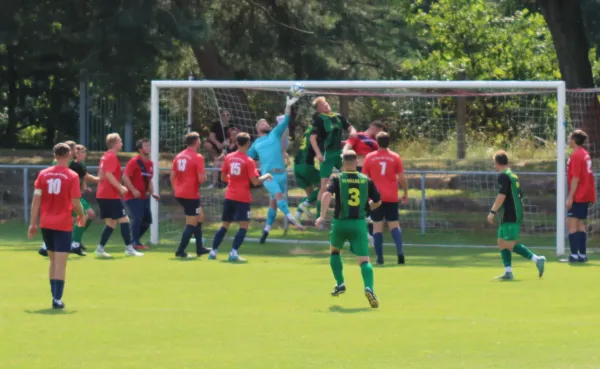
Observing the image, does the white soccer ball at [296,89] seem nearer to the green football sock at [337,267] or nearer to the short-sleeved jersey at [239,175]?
the short-sleeved jersey at [239,175]

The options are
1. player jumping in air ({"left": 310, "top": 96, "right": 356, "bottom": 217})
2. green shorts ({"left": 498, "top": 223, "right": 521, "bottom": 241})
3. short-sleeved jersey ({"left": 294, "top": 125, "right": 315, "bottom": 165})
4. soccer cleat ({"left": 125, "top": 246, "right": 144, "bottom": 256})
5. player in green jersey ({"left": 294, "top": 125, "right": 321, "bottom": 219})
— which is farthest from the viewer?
player in green jersey ({"left": 294, "top": 125, "right": 321, "bottom": 219})

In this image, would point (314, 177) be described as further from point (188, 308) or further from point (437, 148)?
point (188, 308)

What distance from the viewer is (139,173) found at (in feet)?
66.8

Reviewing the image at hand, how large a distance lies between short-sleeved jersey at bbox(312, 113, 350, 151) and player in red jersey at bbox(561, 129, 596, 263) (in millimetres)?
4018

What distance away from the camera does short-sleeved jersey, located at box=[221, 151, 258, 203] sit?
1895 cm

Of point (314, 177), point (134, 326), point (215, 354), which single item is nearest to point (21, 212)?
point (314, 177)

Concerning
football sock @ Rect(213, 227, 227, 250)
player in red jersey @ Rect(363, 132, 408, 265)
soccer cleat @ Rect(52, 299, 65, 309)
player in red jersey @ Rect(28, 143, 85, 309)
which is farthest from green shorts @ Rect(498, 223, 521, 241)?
soccer cleat @ Rect(52, 299, 65, 309)

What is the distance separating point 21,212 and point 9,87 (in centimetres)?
922

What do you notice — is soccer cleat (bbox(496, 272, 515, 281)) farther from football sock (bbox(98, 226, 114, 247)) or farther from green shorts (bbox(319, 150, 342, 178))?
football sock (bbox(98, 226, 114, 247))

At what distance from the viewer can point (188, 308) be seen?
44.5ft

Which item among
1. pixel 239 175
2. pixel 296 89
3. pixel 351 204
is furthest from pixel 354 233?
pixel 296 89

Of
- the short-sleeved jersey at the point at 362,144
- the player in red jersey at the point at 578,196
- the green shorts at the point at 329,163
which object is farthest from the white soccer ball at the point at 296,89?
the player in red jersey at the point at 578,196

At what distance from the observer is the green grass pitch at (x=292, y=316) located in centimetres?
1039

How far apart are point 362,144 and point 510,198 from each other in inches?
194
